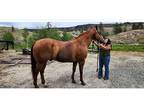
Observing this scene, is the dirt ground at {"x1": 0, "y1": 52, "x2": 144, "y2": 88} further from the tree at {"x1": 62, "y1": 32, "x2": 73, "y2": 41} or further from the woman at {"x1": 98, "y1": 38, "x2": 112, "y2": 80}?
the tree at {"x1": 62, "y1": 32, "x2": 73, "y2": 41}

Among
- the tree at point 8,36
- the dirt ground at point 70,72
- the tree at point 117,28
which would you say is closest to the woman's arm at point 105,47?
the dirt ground at point 70,72

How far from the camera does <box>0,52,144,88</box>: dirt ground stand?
525cm

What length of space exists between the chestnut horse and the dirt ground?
0.28 ft

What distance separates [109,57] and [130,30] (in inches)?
21.8

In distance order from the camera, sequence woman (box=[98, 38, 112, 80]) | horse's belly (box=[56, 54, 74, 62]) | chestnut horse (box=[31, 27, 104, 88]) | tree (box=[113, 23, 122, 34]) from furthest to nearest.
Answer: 1. tree (box=[113, 23, 122, 34])
2. woman (box=[98, 38, 112, 80])
3. horse's belly (box=[56, 54, 74, 62])
4. chestnut horse (box=[31, 27, 104, 88])

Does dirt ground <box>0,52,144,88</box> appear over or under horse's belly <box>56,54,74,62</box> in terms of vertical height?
under

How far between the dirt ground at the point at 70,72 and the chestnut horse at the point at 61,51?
0.28 ft

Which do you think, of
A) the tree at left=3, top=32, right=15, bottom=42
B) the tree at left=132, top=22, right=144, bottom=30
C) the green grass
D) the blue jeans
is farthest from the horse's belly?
the tree at left=132, top=22, right=144, bottom=30

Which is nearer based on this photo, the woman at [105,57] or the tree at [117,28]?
the woman at [105,57]

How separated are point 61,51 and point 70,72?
0.37m

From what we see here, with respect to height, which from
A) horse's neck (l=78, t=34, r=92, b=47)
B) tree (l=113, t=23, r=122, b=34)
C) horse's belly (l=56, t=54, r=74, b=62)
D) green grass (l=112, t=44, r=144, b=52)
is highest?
tree (l=113, t=23, r=122, b=34)

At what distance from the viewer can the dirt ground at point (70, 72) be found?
17.2 feet

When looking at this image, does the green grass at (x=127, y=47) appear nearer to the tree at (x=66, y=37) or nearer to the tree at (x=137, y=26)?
the tree at (x=137, y=26)
